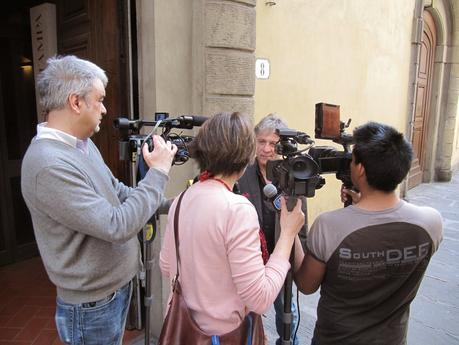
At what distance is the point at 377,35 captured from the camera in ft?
19.7

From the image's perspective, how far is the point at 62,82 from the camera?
59.1 inches

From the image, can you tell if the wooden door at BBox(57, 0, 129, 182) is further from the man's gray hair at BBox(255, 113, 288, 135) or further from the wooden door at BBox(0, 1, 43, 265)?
the wooden door at BBox(0, 1, 43, 265)

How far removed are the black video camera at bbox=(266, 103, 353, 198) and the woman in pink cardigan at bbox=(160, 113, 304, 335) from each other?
3.6 inches

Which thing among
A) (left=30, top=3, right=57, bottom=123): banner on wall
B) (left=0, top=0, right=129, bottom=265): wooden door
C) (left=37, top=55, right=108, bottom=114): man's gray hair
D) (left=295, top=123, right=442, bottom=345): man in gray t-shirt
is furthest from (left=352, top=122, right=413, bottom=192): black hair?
(left=0, top=0, right=129, bottom=265): wooden door

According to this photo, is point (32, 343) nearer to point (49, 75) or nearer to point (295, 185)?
point (49, 75)

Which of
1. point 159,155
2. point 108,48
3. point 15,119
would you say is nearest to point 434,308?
point 159,155

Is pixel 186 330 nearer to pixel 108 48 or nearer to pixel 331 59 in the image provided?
pixel 108 48

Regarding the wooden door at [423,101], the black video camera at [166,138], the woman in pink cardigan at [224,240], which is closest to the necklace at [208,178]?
the woman in pink cardigan at [224,240]

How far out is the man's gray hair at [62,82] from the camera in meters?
1.50

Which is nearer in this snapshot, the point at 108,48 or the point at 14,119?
the point at 108,48

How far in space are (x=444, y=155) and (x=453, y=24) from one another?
10.5 ft

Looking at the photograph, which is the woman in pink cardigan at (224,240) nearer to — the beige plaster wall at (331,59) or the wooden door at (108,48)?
the wooden door at (108,48)

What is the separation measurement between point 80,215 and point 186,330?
55cm

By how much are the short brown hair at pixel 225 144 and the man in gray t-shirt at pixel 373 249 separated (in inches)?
16.3
